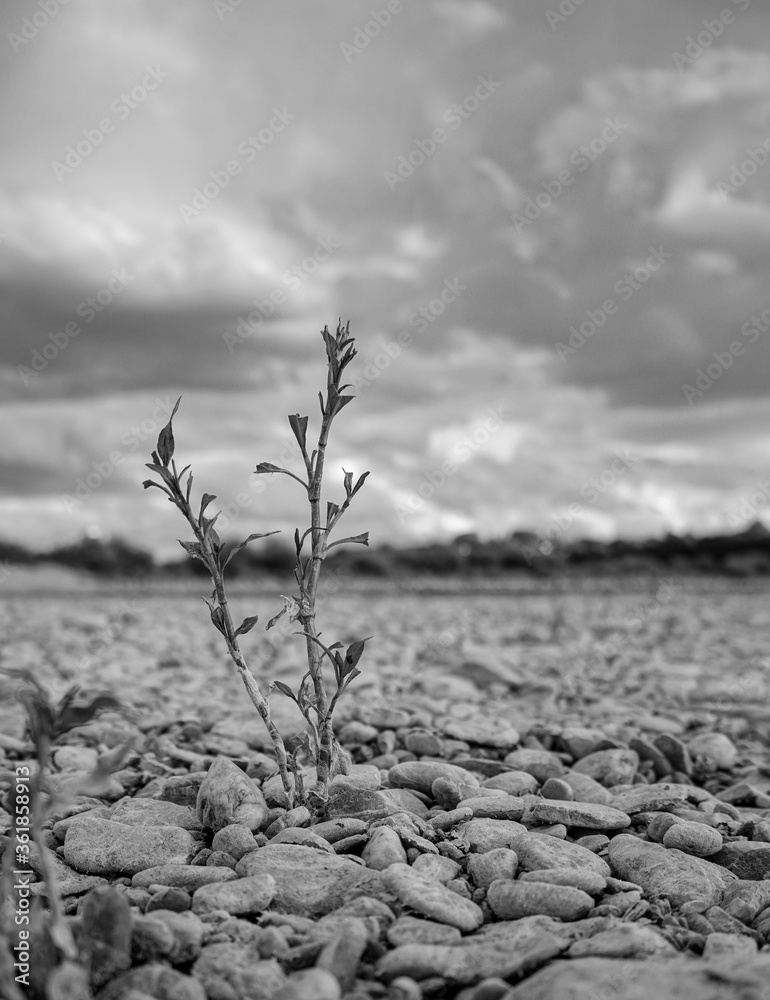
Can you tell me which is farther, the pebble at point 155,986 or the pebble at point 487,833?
the pebble at point 487,833

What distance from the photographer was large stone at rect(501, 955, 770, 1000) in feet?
5.59

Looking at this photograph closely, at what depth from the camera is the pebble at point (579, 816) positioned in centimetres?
275

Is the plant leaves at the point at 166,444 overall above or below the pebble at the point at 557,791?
above

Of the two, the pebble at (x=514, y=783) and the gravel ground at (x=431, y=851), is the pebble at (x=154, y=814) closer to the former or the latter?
the gravel ground at (x=431, y=851)

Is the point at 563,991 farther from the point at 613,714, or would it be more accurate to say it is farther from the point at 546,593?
the point at 546,593

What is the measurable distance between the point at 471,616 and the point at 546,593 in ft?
18.3

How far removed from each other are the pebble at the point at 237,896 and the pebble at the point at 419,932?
1.16 feet

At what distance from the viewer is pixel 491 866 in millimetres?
2365

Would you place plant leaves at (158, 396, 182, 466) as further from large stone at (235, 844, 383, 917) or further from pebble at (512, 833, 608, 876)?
pebble at (512, 833, 608, 876)

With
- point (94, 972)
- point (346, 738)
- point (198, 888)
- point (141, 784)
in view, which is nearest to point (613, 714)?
point (346, 738)

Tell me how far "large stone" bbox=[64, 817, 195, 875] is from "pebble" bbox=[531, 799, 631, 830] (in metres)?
1.13

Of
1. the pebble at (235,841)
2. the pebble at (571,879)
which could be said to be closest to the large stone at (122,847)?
the pebble at (235,841)

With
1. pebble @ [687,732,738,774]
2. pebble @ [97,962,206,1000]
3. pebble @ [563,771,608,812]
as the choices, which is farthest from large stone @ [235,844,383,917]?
pebble @ [687,732,738,774]

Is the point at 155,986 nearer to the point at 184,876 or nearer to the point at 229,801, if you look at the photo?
the point at 184,876
